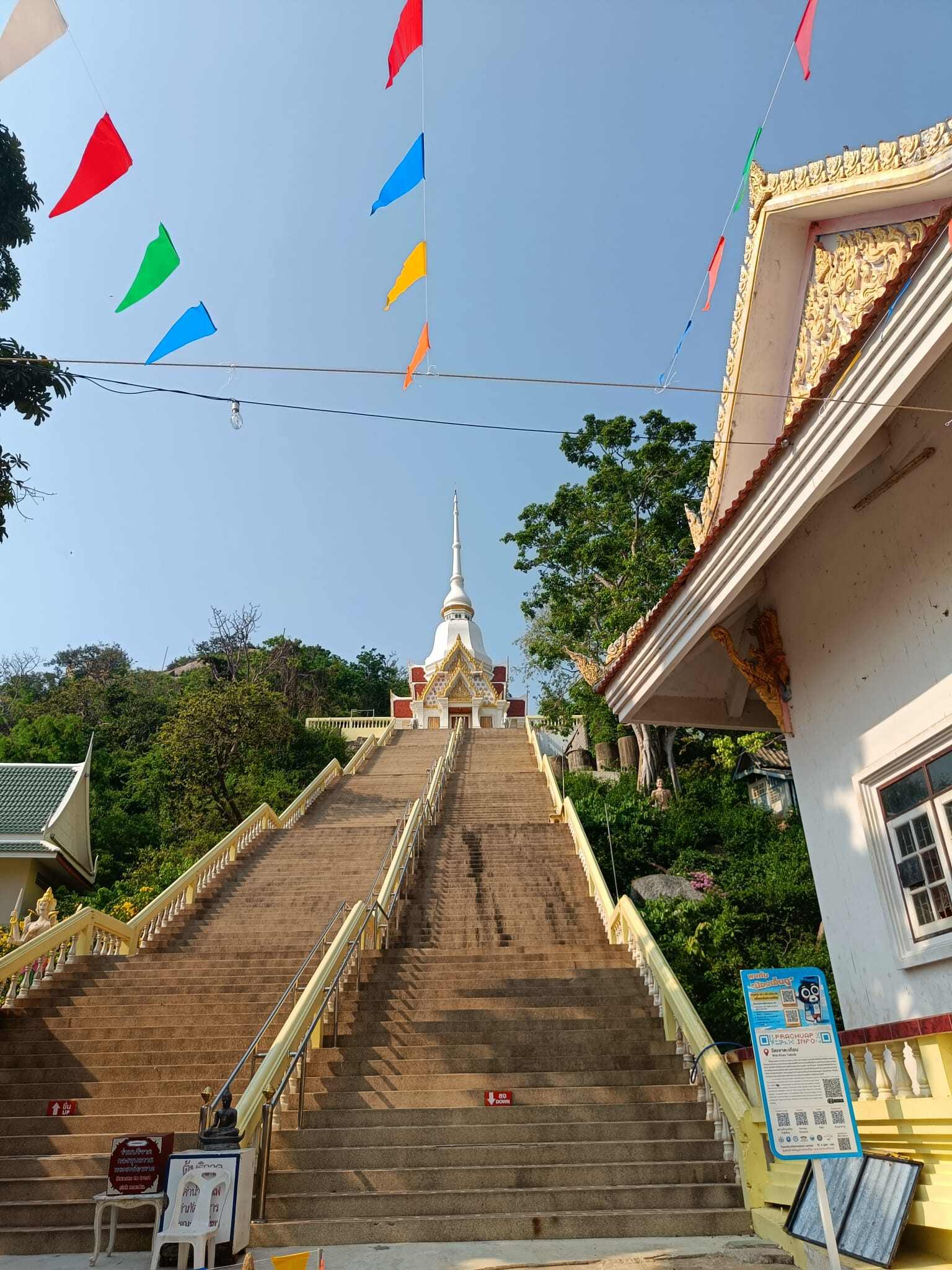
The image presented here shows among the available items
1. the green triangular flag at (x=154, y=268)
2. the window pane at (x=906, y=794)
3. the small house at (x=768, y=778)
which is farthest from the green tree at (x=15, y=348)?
the small house at (x=768, y=778)

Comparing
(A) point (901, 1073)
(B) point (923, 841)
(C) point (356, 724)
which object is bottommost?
(A) point (901, 1073)

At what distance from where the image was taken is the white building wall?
16.8 feet

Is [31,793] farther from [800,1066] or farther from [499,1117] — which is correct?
[800,1066]

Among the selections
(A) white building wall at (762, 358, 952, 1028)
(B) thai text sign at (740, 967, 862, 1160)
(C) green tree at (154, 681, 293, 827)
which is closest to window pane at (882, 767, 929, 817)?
(A) white building wall at (762, 358, 952, 1028)

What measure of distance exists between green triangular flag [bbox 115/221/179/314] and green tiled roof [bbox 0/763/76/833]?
14842 millimetres

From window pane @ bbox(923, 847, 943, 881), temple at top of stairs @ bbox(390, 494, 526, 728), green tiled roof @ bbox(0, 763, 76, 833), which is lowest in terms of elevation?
window pane @ bbox(923, 847, 943, 881)

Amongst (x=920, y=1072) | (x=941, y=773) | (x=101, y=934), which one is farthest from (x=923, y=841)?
(x=101, y=934)

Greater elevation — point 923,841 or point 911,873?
point 923,841

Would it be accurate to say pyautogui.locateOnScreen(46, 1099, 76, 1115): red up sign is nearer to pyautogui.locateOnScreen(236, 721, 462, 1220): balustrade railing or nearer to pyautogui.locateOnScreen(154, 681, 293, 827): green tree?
pyautogui.locateOnScreen(236, 721, 462, 1220): balustrade railing

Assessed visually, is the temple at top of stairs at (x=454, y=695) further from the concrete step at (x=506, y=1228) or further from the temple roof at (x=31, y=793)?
the concrete step at (x=506, y=1228)

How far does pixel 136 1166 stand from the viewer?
5.41 m

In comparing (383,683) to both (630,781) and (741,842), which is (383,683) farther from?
(741,842)

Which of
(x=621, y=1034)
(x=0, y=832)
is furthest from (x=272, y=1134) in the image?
(x=0, y=832)

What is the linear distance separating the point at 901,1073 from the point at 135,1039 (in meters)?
7.09
